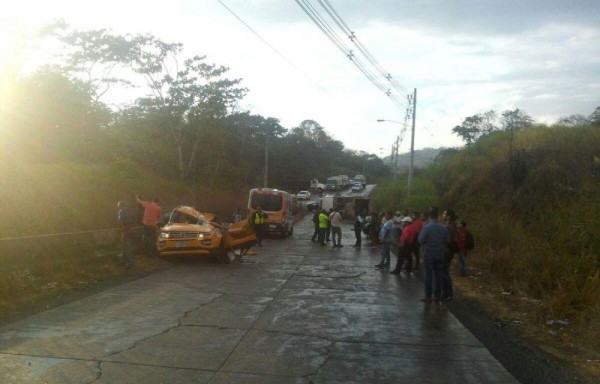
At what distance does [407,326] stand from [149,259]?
1031 centimetres

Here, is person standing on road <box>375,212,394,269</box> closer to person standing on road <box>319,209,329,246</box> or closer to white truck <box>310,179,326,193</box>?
person standing on road <box>319,209,329,246</box>

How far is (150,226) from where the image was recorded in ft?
→ 61.5

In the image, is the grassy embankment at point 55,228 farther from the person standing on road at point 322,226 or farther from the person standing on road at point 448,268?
the person standing on road at point 322,226

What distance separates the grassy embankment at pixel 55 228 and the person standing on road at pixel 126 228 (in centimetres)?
27

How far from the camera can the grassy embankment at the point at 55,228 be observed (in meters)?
12.6

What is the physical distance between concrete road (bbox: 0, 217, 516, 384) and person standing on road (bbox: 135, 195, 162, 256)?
4.63 metres

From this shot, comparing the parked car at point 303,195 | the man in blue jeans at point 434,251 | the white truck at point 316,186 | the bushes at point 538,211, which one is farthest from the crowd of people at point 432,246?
the white truck at point 316,186

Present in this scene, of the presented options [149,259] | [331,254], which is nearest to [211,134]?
[331,254]

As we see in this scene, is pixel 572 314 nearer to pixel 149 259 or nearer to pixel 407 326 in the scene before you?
pixel 407 326

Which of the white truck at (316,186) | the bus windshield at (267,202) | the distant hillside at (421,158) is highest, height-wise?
the distant hillside at (421,158)

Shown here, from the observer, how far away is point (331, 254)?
23.1 m

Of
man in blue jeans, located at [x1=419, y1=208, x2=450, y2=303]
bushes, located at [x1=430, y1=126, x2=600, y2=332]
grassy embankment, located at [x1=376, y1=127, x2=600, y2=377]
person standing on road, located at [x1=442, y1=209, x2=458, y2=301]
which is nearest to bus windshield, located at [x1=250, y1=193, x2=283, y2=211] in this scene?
grassy embankment, located at [x1=376, y1=127, x2=600, y2=377]

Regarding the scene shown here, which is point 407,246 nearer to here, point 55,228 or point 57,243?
point 57,243

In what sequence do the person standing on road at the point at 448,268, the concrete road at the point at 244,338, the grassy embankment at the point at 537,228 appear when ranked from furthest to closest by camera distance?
1. the person standing on road at the point at 448,268
2. the grassy embankment at the point at 537,228
3. the concrete road at the point at 244,338
